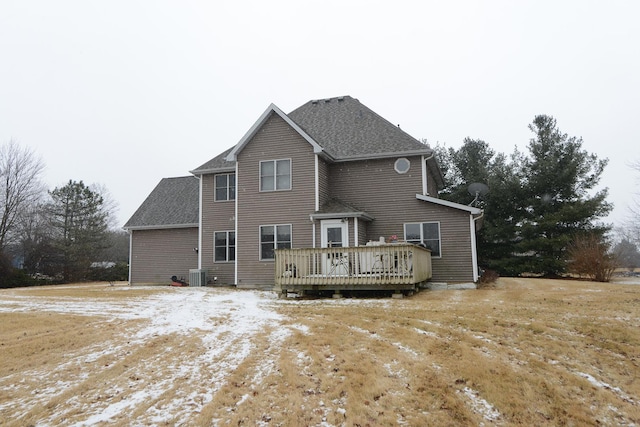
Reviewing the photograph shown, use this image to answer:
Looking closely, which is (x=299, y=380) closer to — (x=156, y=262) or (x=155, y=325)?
(x=155, y=325)

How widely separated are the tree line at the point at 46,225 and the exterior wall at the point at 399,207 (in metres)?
24.0

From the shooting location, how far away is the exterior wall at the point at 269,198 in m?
15.7

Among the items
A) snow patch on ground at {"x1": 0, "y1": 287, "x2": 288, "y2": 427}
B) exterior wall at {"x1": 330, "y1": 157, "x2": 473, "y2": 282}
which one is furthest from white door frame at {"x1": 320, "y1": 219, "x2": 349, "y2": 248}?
snow patch on ground at {"x1": 0, "y1": 287, "x2": 288, "y2": 427}

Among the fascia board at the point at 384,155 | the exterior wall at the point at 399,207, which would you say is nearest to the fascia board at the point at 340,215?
the exterior wall at the point at 399,207

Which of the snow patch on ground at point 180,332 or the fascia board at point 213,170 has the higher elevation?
the fascia board at point 213,170

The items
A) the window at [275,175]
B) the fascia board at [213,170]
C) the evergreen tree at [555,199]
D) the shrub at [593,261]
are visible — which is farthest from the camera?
the evergreen tree at [555,199]

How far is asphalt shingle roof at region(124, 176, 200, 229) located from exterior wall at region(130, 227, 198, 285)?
45 cm

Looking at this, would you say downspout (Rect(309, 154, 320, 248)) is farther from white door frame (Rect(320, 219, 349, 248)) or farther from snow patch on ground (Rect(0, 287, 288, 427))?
snow patch on ground (Rect(0, 287, 288, 427))

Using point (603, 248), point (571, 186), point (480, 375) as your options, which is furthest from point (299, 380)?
point (571, 186)

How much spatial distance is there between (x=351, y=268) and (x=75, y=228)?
28980 mm

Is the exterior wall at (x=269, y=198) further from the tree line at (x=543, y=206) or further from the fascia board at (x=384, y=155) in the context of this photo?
the tree line at (x=543, y=206)

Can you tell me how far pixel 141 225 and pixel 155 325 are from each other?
44.4ft

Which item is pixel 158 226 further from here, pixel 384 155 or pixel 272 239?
pixel 384 155

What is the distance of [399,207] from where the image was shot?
15.9m
